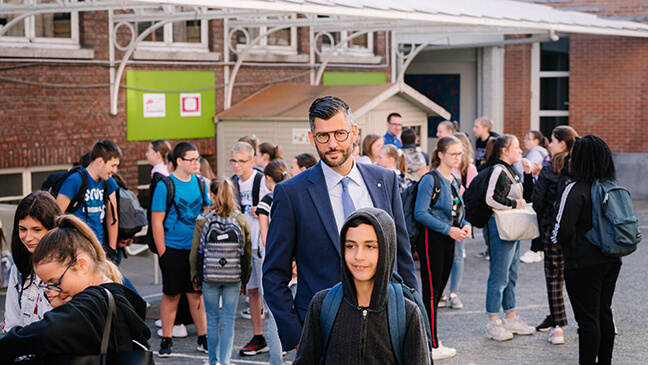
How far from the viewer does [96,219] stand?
7.93 metres

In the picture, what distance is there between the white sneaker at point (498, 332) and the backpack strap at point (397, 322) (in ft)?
16.8

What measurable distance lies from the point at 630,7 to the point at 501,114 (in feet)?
12.9

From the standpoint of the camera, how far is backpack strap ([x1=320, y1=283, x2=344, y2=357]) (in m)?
3.53

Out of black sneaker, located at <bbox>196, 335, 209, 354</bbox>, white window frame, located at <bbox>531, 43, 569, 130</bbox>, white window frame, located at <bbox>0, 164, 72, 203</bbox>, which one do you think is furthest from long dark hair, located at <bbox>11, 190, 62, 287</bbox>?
white window frame, located at <bbox>531, 43, 569, 130</bbox>

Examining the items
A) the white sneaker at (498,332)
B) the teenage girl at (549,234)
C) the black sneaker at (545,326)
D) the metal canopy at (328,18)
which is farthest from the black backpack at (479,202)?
the metal canopy at (328,18)

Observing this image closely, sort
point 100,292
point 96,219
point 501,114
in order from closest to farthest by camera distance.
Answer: point 100,292, point 96,219, point 501,114

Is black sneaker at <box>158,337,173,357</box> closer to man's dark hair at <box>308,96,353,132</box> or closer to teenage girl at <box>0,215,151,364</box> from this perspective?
teenage girl at <box>0,215,151,364</box>

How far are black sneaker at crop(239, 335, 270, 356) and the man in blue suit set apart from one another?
12.8 feet

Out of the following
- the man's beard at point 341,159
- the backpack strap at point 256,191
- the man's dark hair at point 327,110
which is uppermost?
the man's dark hair at point 327,110

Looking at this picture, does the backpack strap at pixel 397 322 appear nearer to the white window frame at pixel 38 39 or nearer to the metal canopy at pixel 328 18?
the metal canopy at pixel 328 18

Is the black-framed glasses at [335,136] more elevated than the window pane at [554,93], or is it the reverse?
the window pane at [554,93]

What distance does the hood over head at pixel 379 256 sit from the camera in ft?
11.3

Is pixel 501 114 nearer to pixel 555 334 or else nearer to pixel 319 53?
pixel 319 53

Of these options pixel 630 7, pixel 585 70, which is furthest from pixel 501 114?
pixel 630 7
